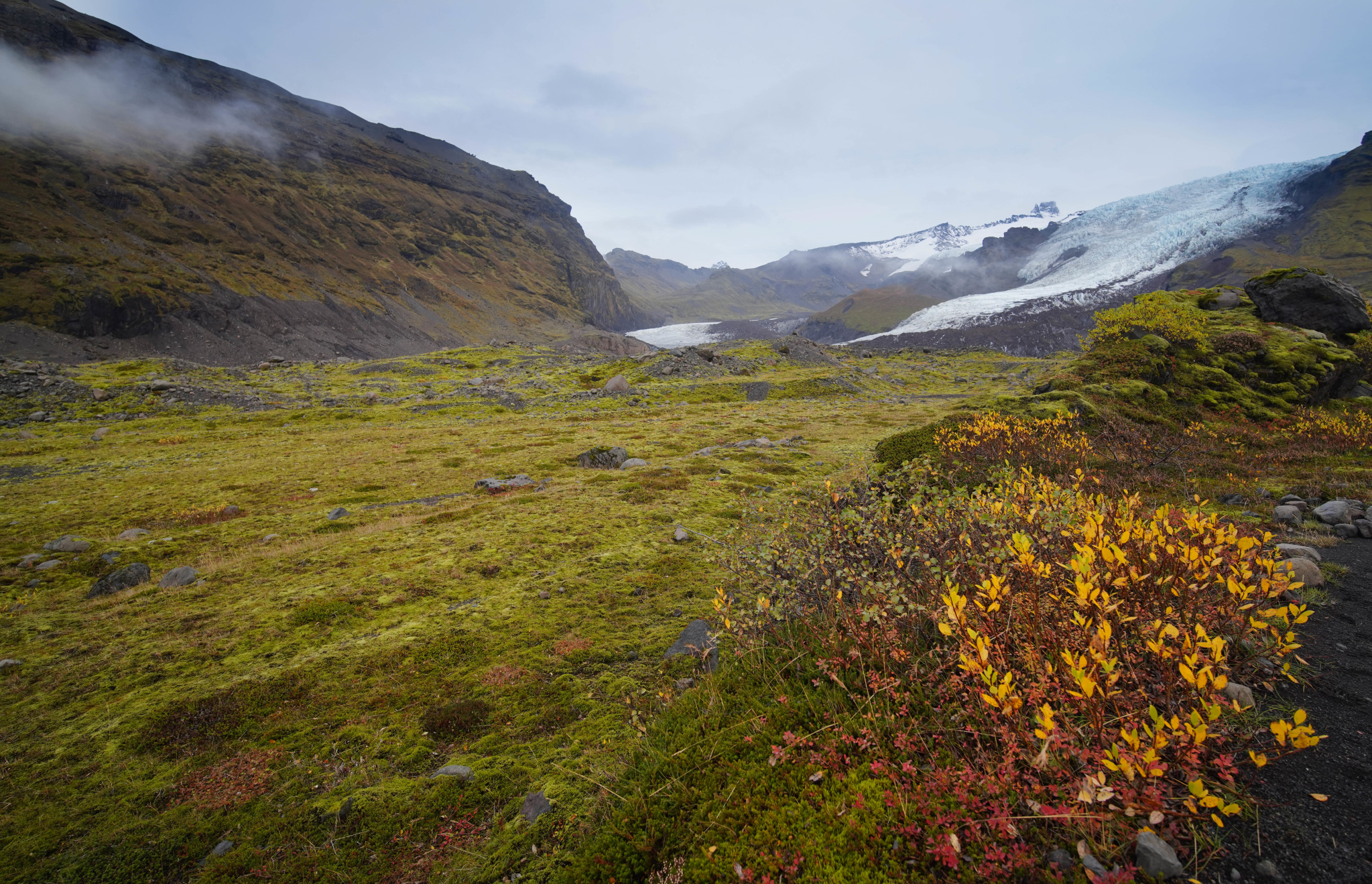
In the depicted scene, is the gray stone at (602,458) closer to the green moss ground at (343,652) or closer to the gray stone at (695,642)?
the green moss ground at (343,652)

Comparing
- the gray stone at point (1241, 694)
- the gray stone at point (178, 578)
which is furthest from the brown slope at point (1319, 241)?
the gray stone at point (178, 578)

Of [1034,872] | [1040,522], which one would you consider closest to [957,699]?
[1034,872]

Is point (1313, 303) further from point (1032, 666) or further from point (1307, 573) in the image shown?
point (1032, 666)

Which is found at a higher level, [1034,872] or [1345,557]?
[1034,872]

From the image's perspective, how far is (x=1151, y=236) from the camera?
16100 cm

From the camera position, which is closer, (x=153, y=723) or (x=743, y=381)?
(x=153, y=723)

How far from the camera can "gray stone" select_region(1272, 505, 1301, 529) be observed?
8055 millimetres

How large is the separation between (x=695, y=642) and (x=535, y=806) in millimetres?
2768

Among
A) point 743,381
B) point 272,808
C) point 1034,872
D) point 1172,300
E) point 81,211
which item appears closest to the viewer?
point 1034,872

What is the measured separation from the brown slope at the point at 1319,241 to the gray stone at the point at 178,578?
179 m

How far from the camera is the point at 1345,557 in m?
6.64

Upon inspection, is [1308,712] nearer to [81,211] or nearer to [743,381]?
[743,381]

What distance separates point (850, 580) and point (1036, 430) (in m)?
10.2

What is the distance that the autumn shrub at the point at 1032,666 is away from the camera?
2.68 metres
